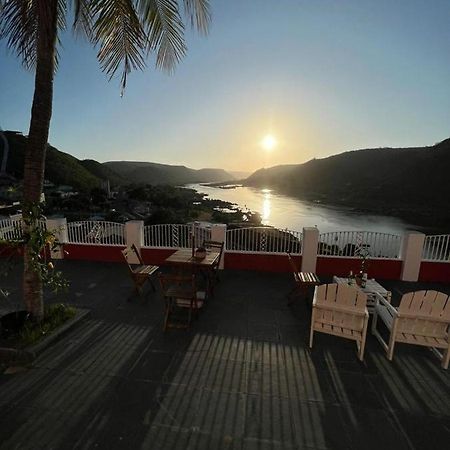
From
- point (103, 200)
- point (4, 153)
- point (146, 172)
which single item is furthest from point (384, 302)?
point (146, 172)

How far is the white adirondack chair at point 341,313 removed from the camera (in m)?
3.57

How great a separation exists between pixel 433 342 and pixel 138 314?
4.27 m

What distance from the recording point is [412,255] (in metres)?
6.54

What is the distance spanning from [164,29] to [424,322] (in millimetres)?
5281

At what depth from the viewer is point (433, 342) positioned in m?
3.43

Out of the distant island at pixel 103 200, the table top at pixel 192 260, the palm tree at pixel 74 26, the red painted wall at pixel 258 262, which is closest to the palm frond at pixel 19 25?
the palm tree at pixel 74 26

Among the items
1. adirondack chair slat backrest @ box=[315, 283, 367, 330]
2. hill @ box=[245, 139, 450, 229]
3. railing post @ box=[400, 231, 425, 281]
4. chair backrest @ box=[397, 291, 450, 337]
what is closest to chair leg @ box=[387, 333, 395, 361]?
chair backrest @ box=[397, 291, 450, 337]

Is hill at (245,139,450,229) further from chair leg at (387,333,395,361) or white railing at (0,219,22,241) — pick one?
white railing at (0,219,22,241)

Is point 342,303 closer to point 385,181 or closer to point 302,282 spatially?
point 302,282

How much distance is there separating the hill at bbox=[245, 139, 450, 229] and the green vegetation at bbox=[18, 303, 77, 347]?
55.4 meters

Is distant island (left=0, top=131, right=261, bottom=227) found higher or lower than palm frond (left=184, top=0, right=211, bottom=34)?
lower

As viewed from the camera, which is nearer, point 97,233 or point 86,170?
point 97,233

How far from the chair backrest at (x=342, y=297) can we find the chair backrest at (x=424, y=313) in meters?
0.47

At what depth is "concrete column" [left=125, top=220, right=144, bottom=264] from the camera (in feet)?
24.5
